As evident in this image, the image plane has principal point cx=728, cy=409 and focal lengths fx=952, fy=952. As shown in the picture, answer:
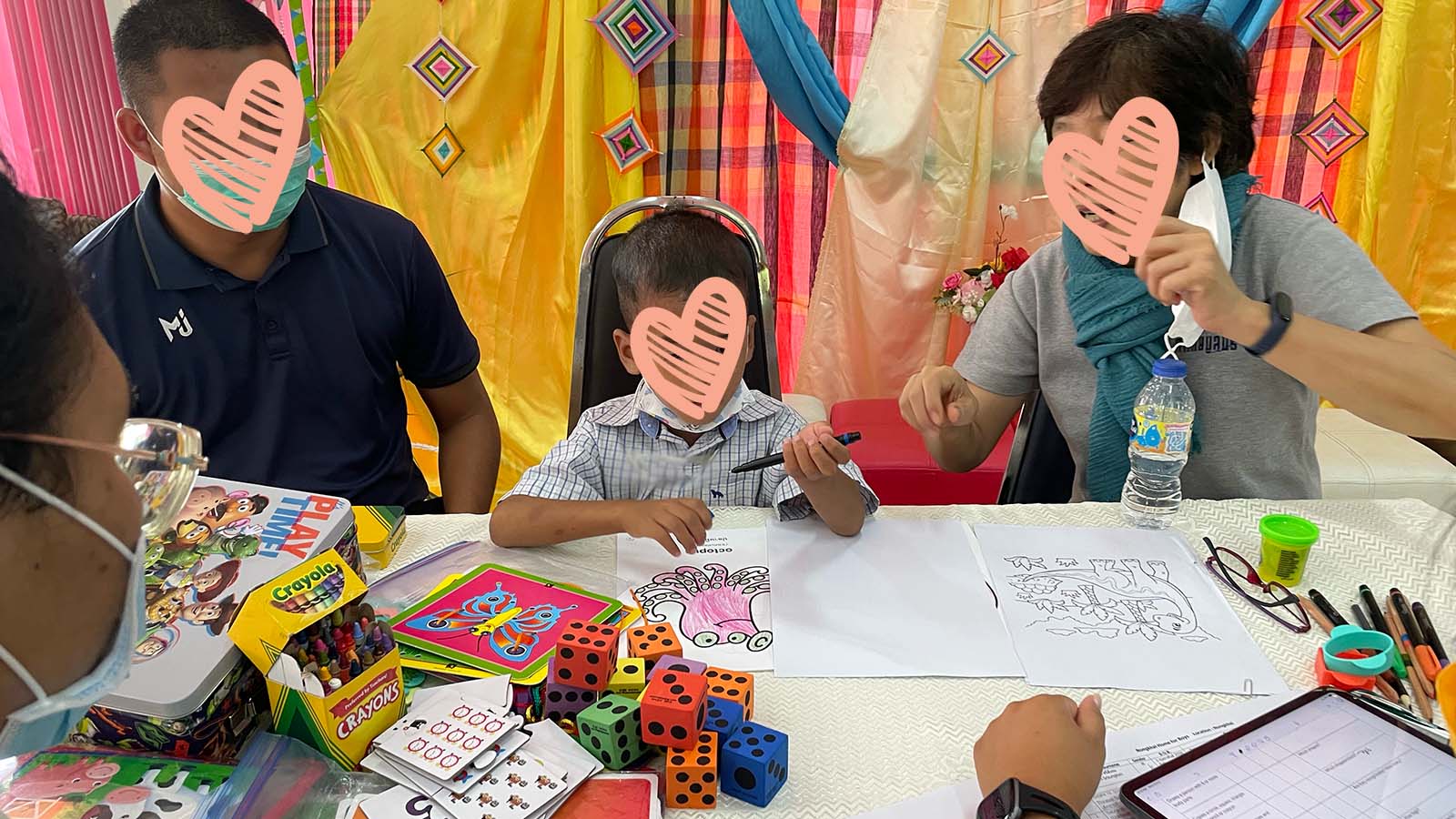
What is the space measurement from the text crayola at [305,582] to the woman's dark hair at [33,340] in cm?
30

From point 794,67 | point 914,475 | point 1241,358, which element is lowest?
point 914,475

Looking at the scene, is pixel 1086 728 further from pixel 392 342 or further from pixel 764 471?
pixel 392 342

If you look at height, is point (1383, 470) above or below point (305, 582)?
below

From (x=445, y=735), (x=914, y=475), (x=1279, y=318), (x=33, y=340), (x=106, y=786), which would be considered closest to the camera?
(x=33, y=340)

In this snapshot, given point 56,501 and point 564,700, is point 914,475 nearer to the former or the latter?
point 564,700

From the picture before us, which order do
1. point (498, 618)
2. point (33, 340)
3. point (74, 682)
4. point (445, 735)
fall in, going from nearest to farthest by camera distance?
point (33, 340) < point (74, 682) < point (445, 735) < point (498, 618)

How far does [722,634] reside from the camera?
117 centimetres

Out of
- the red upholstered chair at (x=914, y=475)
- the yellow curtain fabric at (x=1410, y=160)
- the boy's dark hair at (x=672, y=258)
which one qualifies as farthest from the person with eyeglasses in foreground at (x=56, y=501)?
the yellow curtain fabric at (x=1410, y=160)

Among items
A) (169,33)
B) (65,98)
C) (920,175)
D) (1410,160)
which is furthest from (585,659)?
(65,98)

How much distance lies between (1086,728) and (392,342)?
138 centimetres

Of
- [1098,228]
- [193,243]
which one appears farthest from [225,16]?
[1098,228]

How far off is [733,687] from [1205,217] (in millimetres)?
1055

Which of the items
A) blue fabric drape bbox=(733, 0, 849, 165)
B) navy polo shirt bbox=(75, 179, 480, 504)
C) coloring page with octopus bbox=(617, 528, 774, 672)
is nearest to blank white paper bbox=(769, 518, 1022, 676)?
coloring page with octopus bbox=(617, 528, 774, 672)

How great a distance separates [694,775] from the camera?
0.90 metres
